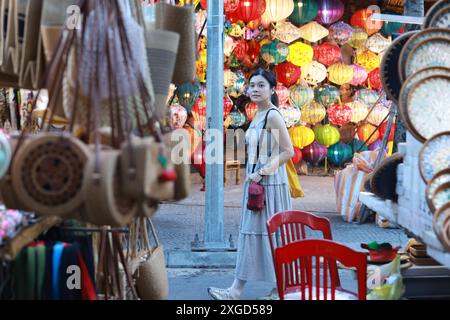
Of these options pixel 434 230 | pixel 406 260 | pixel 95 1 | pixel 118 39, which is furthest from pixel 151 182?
pixel 406 260

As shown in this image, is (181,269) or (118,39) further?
(181,269)

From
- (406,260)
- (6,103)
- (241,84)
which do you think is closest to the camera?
(406,260)

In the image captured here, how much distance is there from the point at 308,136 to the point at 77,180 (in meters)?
10.3

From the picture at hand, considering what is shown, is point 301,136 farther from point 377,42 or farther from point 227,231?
point 227,231

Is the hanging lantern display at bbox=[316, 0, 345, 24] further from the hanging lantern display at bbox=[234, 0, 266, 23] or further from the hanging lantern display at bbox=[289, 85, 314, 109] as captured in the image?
the hanging lantern display at bbox=[234, 0, 266, 23]

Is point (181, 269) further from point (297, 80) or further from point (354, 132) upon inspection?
point (354, 132)

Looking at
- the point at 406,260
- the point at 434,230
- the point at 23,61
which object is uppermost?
the point at 23,61

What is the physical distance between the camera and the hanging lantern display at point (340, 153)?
12.5 m

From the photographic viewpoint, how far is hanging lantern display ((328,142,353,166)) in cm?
1252

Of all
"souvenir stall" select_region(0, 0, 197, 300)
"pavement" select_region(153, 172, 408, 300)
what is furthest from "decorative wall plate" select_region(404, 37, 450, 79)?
"pavement" select_region(153, 172, 408, 300)

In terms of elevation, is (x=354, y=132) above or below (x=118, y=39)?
below

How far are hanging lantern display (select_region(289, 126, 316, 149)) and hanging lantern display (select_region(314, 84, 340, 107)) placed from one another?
1.92 ft

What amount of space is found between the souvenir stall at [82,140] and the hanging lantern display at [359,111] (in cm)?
950
